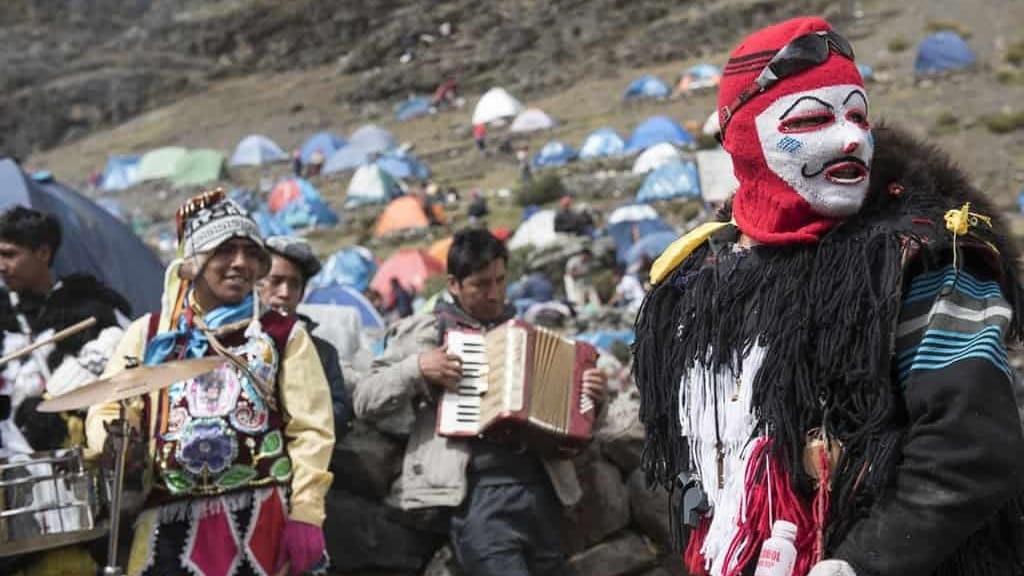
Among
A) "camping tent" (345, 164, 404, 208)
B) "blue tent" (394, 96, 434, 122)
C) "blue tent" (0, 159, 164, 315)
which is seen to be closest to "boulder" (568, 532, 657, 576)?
"blue tent" (0, 159, 164, 315)

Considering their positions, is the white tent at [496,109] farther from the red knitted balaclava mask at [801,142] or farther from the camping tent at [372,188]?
the red knitted balaclava mask at [801,142]

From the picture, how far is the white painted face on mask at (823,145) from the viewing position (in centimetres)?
225

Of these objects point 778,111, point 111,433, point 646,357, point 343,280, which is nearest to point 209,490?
point 111,433

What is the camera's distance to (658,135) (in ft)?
104

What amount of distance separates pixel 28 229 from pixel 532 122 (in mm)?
35341

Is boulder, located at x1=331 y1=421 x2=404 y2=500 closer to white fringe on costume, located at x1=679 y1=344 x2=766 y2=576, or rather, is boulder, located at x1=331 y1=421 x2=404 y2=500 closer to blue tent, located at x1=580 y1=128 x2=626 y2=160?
white fringe on costume, located at x1=679 y1=344 x2=766 y2=576

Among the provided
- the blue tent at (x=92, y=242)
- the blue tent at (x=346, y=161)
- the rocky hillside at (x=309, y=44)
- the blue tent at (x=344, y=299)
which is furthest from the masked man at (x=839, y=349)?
the rocky hillside at (x=309, y=44)

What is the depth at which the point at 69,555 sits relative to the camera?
3.86 metres

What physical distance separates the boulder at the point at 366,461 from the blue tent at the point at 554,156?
2913cm

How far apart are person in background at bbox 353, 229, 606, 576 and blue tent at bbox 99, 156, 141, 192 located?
40.0m

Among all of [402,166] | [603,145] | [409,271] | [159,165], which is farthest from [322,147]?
[409,271]

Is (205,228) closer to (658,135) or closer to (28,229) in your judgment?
(28,229)

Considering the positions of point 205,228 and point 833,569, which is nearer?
point 833,569

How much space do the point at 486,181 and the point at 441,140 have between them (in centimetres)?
838
